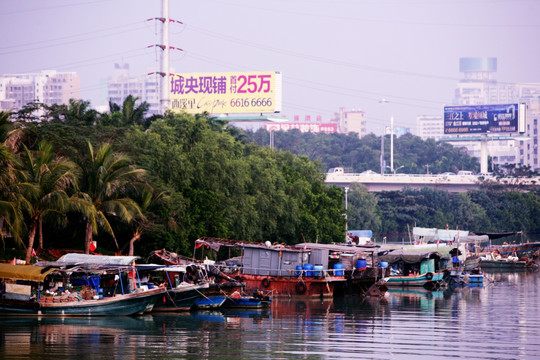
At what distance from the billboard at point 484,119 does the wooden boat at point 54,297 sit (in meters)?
101

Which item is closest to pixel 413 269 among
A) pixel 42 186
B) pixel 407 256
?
pixel 407 256

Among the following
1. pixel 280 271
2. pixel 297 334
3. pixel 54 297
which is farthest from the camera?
pixel 280 271

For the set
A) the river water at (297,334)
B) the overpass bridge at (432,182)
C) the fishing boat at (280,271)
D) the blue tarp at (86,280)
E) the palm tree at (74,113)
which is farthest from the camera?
the overpass bridge at (432,182)

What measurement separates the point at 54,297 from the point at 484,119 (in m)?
104

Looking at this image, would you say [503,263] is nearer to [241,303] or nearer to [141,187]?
[141,187]

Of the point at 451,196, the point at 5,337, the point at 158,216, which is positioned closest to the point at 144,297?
the point at 5,337

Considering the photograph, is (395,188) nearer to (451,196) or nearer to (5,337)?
(451,196)

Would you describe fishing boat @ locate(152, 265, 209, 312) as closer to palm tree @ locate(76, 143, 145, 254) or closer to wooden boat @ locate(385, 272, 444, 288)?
palm tree @ locate(76, 143, 145, 254)

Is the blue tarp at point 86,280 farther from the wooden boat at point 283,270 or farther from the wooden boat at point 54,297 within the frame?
the wooden boat at point 283,270

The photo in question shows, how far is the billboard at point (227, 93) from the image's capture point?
10131 cm

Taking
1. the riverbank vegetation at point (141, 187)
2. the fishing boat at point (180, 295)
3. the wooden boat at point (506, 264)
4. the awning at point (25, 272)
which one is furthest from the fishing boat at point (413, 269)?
the awning at point (25, 272)

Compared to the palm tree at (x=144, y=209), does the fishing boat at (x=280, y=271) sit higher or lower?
lower

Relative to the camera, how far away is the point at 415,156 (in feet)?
562

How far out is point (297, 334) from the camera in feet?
99.9
